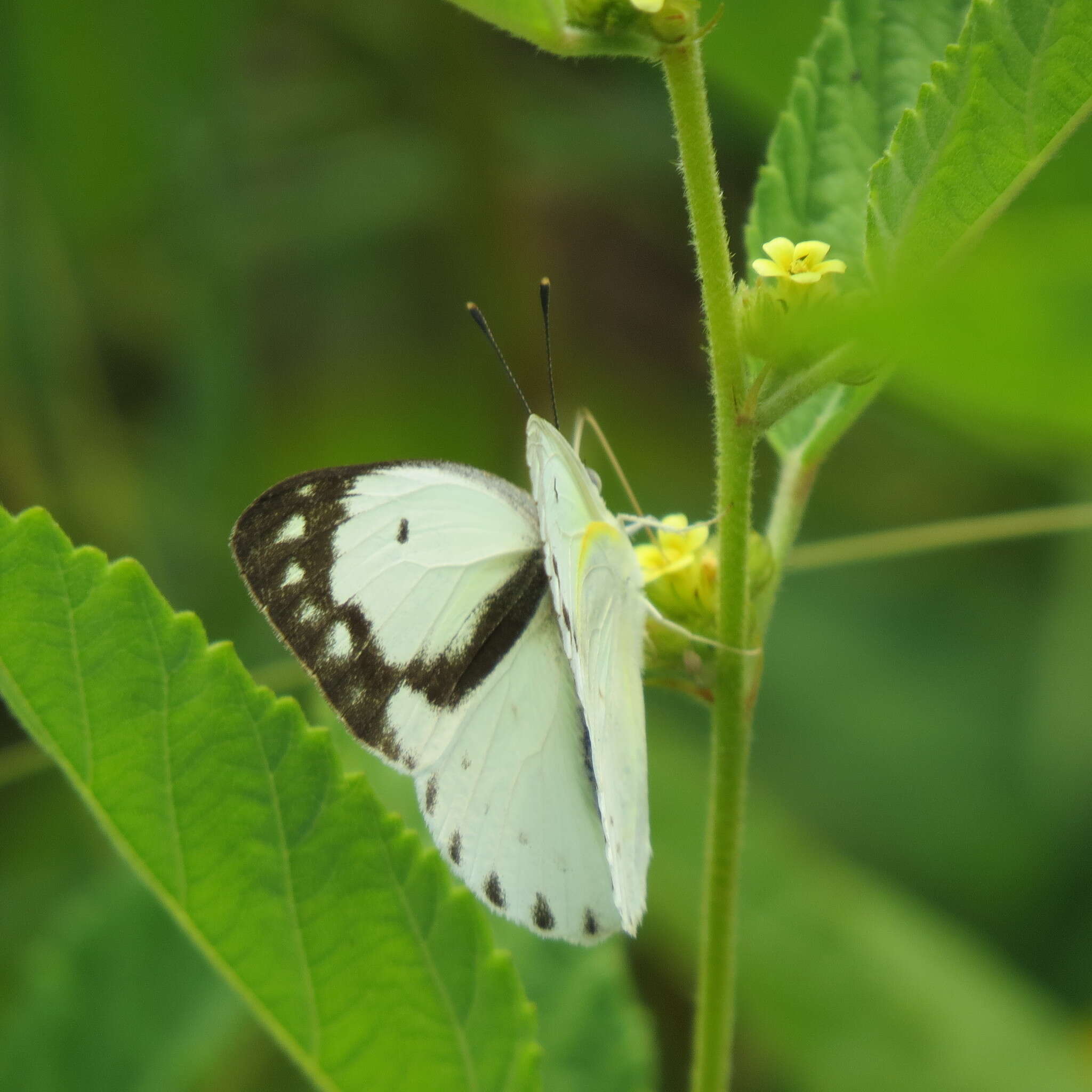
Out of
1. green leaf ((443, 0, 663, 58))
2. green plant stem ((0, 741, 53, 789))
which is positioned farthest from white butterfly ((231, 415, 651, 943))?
green plant stem ((0, 741, 53, 789))

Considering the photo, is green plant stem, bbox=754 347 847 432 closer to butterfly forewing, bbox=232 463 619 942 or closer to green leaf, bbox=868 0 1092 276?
green leaf, bbox=868 0 1092 276

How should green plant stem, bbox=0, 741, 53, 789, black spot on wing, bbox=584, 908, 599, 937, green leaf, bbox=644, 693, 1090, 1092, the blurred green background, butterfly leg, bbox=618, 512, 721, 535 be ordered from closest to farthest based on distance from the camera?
black spot on wing, bbox=584, 908, 599, 937 < butterfly leg, bbox=618, 512, 721, 535 < green plant stem, bbox=0, 741, 53, 789 < green leaf, bbox=644, 693, 1090, 1092 < the blurred green background

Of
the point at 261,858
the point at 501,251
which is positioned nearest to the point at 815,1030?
the point at 261,858

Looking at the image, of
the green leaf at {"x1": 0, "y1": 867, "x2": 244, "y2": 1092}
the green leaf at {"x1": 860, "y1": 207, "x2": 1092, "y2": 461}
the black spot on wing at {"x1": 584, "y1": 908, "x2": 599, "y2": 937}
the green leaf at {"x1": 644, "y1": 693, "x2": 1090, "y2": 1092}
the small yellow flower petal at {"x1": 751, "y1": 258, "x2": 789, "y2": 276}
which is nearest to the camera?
the green leaf at {"x1": 860, "y1": 207, "x2": 1092, "y2": 461}

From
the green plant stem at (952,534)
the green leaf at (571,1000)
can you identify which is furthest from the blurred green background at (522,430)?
the green plant stem at (952,534)

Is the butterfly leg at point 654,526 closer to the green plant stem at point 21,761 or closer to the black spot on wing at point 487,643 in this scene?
the black spot on wing at point 487,643

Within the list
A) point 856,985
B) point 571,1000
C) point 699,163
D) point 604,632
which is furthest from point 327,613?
point 856,985
